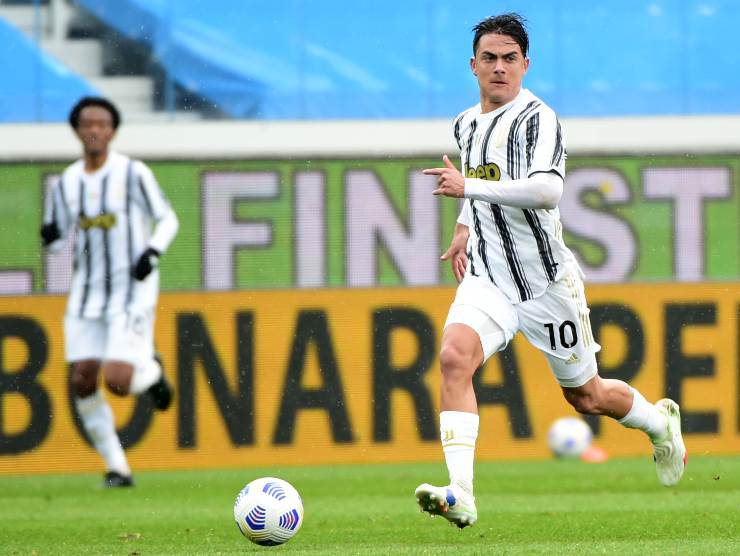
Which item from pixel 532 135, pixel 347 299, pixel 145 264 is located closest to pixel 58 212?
pixel 145 264

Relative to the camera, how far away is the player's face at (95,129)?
1111cm

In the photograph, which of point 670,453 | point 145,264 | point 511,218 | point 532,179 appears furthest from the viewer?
point 145,264

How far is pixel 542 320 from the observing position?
6363 mm

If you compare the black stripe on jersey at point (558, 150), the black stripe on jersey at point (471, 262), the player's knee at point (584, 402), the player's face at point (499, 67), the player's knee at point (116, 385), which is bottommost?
the player's knee at point (116, 385)

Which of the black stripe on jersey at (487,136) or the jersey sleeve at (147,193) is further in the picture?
the jersey sleeve at (147,193)

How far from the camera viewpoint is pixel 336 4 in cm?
1387

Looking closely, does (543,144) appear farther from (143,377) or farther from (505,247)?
(143,377)

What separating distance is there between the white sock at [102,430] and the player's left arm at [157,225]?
901 millimetres

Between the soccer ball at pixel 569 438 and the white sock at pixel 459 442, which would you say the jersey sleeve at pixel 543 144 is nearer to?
the white sock at pixel 459 442

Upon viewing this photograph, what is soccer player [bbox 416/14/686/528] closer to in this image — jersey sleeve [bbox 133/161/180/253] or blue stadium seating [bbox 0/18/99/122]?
jersey sleeve [bbox 133/161/180/253]

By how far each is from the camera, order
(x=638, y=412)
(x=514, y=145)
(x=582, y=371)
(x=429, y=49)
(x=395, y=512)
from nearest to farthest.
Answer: (x=514, y=145) → (x=582, y=371) → (x=638, y=412) → (x=395, y=512) → (x=429, y=49)

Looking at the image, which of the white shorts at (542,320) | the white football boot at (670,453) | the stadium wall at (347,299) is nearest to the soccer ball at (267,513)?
Answer: the white shorts at (542,320)

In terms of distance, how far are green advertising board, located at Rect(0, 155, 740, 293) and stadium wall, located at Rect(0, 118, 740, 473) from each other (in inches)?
0.5

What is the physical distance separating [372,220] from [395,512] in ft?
15.1
